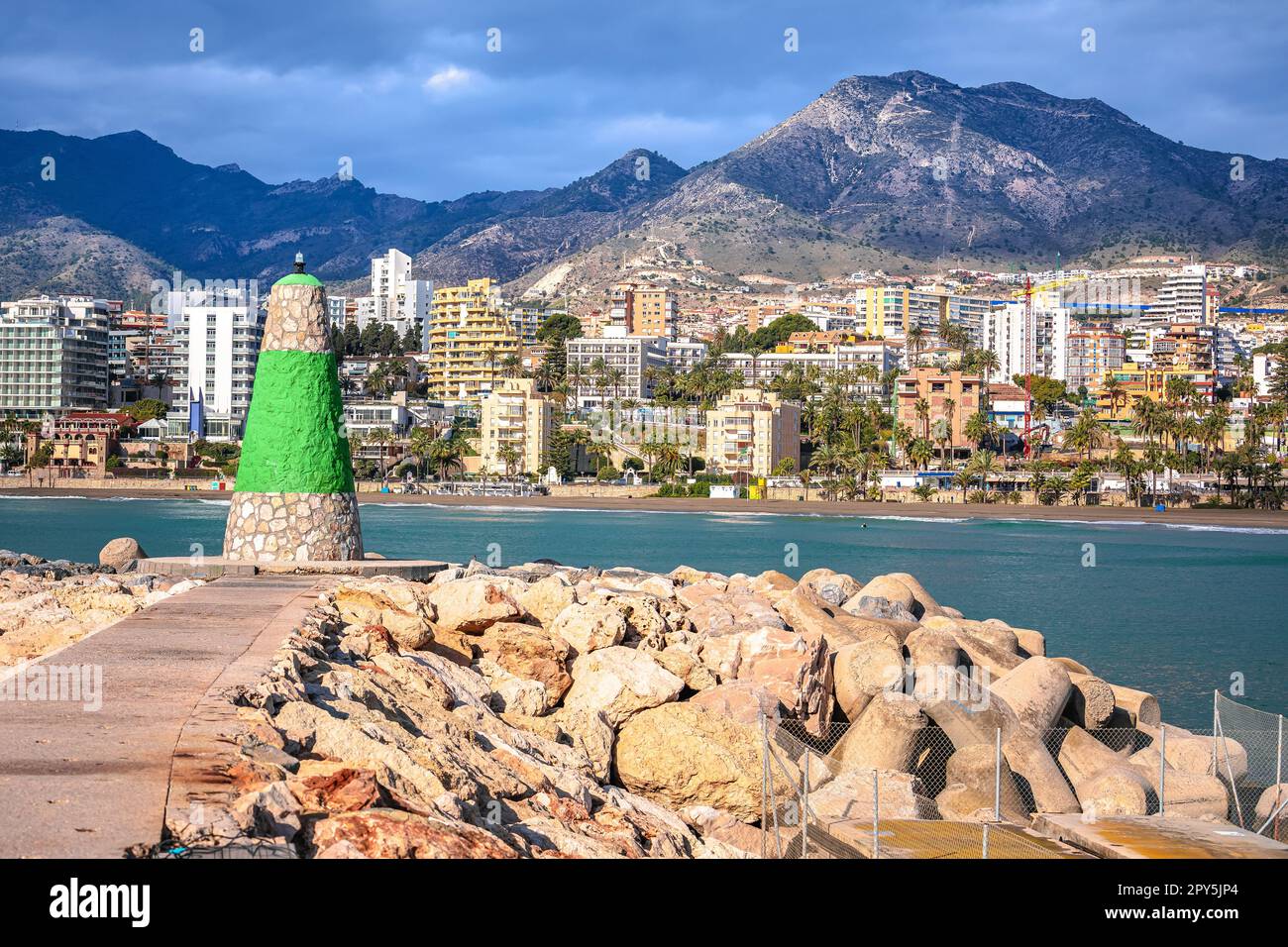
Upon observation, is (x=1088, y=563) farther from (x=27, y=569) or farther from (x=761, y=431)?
(x=761, y=431)

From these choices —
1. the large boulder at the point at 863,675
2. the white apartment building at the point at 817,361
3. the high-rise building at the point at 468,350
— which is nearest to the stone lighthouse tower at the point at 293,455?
the large boulder at the point at 863,675

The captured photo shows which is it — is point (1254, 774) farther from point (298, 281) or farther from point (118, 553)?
point (118, 553)

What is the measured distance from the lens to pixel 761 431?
124m

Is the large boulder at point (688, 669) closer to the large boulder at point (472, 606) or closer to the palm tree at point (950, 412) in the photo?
the large boulder at point (472, 606)

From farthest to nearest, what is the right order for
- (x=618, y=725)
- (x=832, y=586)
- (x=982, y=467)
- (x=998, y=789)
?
(x=982, y=467) → (x=832, y=586) → (x=618, y=725) → (x=998, y=789)

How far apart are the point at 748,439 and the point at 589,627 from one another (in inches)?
4375

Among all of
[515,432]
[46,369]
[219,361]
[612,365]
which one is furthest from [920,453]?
[46,369]

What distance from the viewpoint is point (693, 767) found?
1142 centimetres

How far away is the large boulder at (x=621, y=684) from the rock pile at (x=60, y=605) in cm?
440

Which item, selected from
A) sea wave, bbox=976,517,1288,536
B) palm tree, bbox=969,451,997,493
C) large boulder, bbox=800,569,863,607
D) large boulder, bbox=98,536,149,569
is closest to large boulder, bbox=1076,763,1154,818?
large boulder, bbox=800,569,863,607

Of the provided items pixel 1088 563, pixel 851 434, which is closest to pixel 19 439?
pixel 851 434

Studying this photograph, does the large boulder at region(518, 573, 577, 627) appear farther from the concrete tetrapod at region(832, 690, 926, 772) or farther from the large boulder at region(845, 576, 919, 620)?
the large boulder at region(845, 576, 919, 620)

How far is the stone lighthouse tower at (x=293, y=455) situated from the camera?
56.0 ft

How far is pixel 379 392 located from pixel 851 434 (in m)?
58.2
